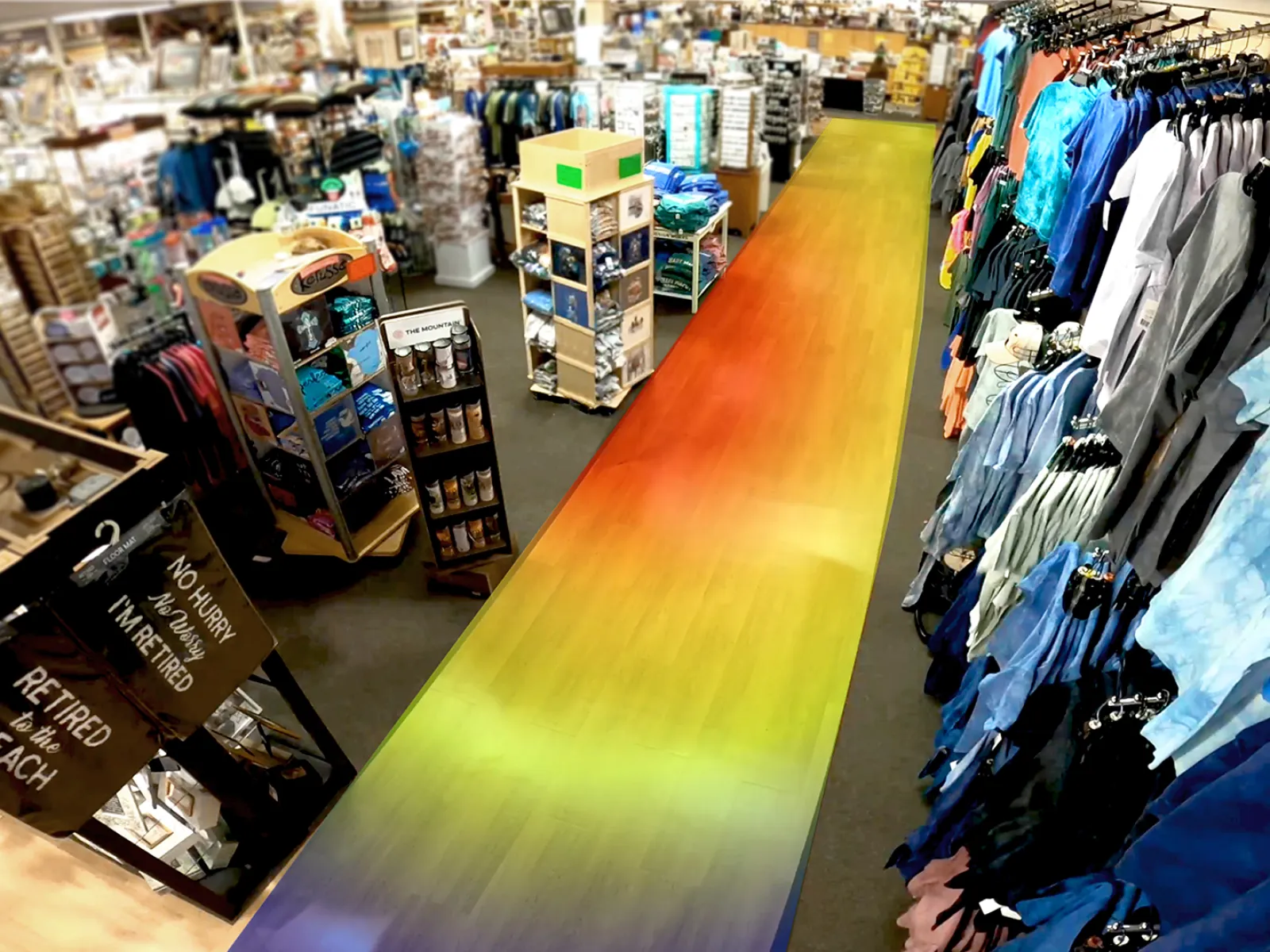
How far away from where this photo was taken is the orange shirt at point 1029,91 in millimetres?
4742

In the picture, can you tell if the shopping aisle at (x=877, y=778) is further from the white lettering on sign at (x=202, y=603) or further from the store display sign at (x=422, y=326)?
the store display sign at (x=422, y=326)

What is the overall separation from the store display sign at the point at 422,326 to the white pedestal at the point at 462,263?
Answer: 4205 millimetres

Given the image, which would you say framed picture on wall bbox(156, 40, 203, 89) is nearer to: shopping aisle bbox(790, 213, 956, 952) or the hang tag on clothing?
the hang tag on clothing

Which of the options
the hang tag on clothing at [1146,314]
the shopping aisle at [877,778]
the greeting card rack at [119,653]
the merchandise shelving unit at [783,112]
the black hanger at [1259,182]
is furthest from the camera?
the merchandise shelving unit at [783,112]

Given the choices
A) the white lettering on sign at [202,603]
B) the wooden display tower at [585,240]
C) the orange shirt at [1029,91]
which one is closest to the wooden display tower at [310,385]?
the wooden display tower at [585,240]

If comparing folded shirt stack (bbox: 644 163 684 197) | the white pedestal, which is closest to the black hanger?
folded shirt stack (bbox: 644 163 684 197)

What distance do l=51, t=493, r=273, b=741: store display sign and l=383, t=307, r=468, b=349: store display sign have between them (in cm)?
157

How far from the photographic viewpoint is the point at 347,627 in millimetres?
3832

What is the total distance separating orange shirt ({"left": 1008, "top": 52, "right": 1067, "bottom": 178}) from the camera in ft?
15.6

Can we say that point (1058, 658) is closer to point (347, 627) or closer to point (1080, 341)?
point (1080, 341)

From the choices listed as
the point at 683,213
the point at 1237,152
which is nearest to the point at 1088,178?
the point at 1237,152

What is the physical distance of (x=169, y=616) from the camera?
1.97 metres

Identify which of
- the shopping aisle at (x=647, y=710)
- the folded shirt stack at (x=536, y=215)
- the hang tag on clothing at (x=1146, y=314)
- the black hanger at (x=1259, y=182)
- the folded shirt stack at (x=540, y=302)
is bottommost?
the shopping aisle at (x=647, y=710)

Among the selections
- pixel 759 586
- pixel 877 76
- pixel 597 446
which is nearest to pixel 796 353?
pixel 597 446
